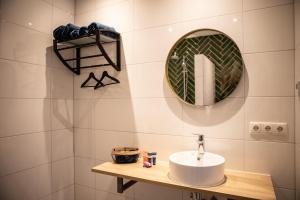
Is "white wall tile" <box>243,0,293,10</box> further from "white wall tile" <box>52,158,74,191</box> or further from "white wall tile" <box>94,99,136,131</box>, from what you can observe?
"white wall tile" <box>52,158,74,191</box>

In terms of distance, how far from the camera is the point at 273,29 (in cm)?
121

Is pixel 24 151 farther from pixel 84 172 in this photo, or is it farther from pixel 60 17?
pixel 60 17

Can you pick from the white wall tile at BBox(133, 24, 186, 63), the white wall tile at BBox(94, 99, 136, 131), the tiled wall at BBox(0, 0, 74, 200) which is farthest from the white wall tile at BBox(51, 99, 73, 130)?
the white wall tile at BBox(133, 24, 186, 63)

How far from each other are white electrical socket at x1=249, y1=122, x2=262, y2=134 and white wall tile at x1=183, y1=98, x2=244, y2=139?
0.05m

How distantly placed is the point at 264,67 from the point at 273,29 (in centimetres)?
22

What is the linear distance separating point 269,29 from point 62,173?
191 centimetres

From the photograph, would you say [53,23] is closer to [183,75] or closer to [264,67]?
[183,75]

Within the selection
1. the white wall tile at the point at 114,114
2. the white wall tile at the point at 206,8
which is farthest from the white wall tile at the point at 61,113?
the white wall tile at the point at 206,8

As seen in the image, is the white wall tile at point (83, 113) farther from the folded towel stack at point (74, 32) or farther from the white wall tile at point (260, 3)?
the white wall tile at point (260, 3)

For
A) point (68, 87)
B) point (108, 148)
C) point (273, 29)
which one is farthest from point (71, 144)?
point (273, 29)

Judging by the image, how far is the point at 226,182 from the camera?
3.67ft

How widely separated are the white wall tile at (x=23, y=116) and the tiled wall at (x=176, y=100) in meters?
0.31

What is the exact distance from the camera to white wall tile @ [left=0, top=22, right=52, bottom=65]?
1.42 meters

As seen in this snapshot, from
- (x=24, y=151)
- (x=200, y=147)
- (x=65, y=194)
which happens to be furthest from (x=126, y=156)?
(x=65, y=194)
